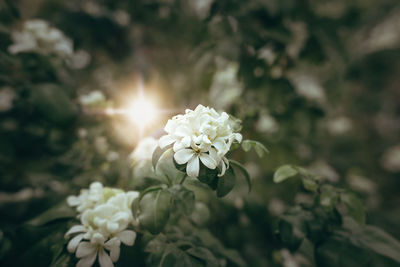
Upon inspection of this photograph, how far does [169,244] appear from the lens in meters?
0.70

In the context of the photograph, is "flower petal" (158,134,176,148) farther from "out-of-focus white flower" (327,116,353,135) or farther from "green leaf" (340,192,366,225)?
"out-of-focus white flower" (327,116,353,135)

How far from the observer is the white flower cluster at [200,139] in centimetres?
56

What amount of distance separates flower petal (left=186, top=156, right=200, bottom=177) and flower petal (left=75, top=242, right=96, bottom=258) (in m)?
0.34

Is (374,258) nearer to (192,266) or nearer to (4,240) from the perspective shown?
(192,266)

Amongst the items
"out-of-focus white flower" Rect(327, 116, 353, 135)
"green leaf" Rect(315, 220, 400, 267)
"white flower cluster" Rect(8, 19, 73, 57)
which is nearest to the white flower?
"green leaf" Rect(315, 220, 400, 267)

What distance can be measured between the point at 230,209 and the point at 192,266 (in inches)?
23.3

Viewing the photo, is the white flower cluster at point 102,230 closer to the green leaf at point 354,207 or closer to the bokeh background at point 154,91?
the bokeh background at point 154,91

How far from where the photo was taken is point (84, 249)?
0.62 meters

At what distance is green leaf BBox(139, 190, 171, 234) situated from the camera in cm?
61

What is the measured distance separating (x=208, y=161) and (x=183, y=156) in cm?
6

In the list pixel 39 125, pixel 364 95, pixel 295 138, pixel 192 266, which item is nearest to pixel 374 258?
pixel 192 266

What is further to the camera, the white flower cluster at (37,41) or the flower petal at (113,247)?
the white flower cluster at (37,41)

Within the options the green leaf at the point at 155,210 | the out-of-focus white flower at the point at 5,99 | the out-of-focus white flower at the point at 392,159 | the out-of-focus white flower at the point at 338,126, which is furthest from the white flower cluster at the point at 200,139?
the out-of-focus white flower at the point at 392,159

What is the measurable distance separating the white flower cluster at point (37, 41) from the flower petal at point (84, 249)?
0.98 meters
